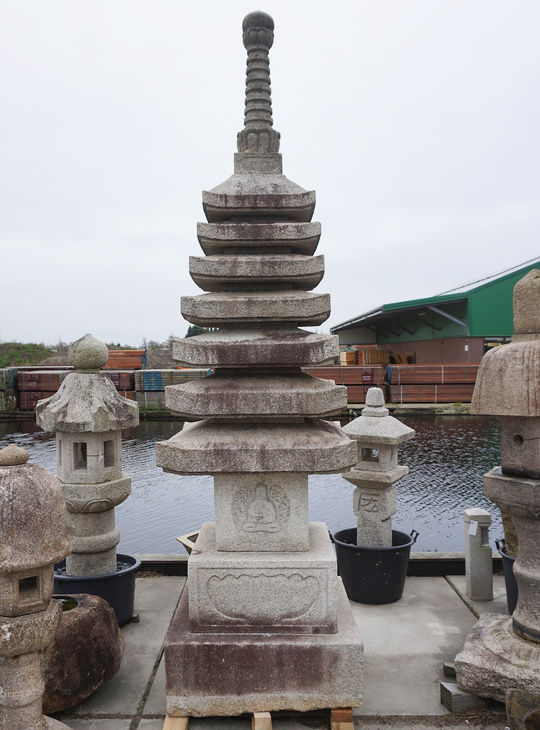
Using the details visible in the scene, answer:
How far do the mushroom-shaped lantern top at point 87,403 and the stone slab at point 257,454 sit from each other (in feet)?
5.05

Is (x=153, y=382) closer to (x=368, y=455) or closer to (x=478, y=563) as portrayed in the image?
(x=368, y=455)

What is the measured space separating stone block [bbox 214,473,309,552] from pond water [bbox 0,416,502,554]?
22.9ft

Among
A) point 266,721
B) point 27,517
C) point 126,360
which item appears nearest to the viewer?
point 27,517

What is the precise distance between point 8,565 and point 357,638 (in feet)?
8.79

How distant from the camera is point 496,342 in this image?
32.6 metres

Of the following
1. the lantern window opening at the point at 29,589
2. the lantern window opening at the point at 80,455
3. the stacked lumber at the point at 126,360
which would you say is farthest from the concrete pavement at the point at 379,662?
the stacked lumber at the point at 126,360

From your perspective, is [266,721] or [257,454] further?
[257,454]

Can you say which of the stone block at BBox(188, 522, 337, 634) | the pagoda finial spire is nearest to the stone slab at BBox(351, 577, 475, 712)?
the stone block at BBox(188, 522, 337, 634)

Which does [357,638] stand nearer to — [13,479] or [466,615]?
[466,615]

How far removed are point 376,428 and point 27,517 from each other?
14.6ft

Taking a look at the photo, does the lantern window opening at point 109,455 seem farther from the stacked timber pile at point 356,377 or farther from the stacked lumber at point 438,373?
the stacked lumber at point 438,373

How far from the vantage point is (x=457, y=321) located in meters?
30.8

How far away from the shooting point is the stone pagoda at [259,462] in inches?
171

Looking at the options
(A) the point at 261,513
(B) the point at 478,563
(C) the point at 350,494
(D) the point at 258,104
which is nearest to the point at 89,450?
(A) the point at 261,513
